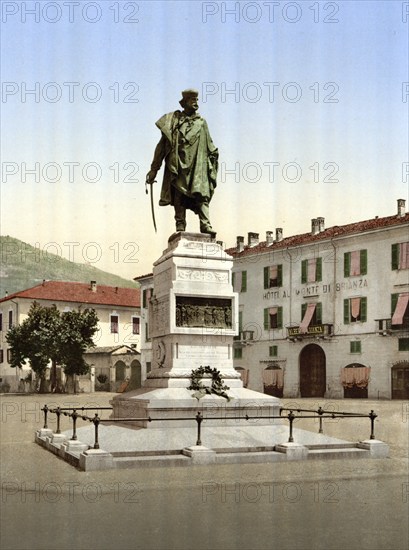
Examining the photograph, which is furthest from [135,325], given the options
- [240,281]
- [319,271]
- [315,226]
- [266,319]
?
[319,271]

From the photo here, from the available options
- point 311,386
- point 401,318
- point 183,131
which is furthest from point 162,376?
point 311,386

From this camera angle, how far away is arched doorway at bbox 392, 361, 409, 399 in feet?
121

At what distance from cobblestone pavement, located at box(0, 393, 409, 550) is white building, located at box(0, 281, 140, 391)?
149ft

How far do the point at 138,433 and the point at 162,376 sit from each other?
2.25m

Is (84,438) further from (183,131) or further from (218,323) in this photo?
(183,131)

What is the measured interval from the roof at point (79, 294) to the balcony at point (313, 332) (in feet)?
83.8

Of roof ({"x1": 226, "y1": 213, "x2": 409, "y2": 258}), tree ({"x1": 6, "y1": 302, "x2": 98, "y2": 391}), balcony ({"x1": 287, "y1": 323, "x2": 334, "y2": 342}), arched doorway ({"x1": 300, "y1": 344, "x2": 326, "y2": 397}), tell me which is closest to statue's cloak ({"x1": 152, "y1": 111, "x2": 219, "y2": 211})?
roof ({"x1": 226, "y1": 213, "x2": 409, "y2": 258})

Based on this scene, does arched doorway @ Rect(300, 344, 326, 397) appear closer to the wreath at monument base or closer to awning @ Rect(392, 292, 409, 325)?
awning @ Rect(392, 292, 409, 325)

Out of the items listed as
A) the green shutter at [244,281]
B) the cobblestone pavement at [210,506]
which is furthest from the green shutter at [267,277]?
the cobblestone pavement at [210,506]

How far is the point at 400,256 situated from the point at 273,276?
362 inches

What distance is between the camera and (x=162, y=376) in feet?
48.5

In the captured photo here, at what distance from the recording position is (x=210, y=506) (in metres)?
7.80

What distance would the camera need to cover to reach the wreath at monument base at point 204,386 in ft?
46.0

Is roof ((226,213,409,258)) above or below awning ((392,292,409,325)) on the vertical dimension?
above
